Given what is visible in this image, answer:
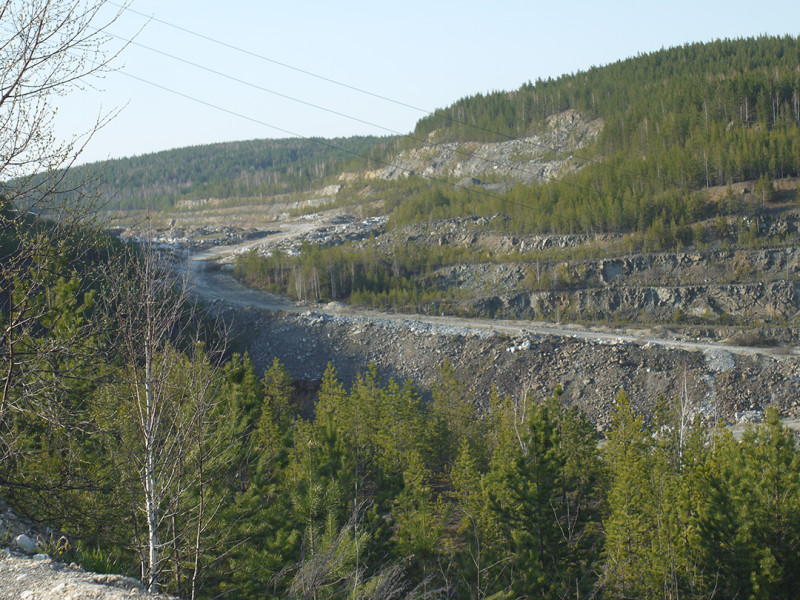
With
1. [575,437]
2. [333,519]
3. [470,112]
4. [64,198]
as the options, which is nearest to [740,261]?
[575,437]

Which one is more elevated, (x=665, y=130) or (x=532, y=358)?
(x=665, y=130)

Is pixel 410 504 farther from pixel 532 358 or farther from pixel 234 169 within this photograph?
pixel 234 169

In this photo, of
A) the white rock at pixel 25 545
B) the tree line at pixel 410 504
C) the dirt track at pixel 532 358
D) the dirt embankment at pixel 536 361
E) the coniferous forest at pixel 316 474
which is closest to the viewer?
the coniferous forest at pixel 316 474

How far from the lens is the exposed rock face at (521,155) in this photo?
9019 centimetres

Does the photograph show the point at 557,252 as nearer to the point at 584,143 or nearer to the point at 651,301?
the point at 651,301

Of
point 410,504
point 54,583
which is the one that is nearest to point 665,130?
point 410,504

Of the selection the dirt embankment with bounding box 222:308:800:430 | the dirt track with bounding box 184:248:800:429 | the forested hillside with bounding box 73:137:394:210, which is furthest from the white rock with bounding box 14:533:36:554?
the forested hillside with bounding box 73:137:394:210

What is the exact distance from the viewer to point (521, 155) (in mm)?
96250

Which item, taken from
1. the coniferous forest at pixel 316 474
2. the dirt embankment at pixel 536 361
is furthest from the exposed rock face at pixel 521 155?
the coniferous forest at pixel 316 474

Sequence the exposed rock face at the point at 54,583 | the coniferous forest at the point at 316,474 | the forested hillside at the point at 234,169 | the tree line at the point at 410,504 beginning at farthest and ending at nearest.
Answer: the forested hillside at the point at 234,169
the tree line at the point at 410,504
the coniferous forest at the point at 316,474
the exposed rock face at the point at 54,583

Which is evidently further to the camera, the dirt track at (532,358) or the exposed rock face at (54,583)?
the dirt track at (532,358)

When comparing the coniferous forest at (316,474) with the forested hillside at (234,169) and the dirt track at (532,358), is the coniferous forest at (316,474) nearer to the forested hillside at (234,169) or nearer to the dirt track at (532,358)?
the dirt track at (532,358)

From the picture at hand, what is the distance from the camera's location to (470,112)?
392ft

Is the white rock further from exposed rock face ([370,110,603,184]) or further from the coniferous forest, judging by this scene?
exposed rock face ([370,110,603,184])
